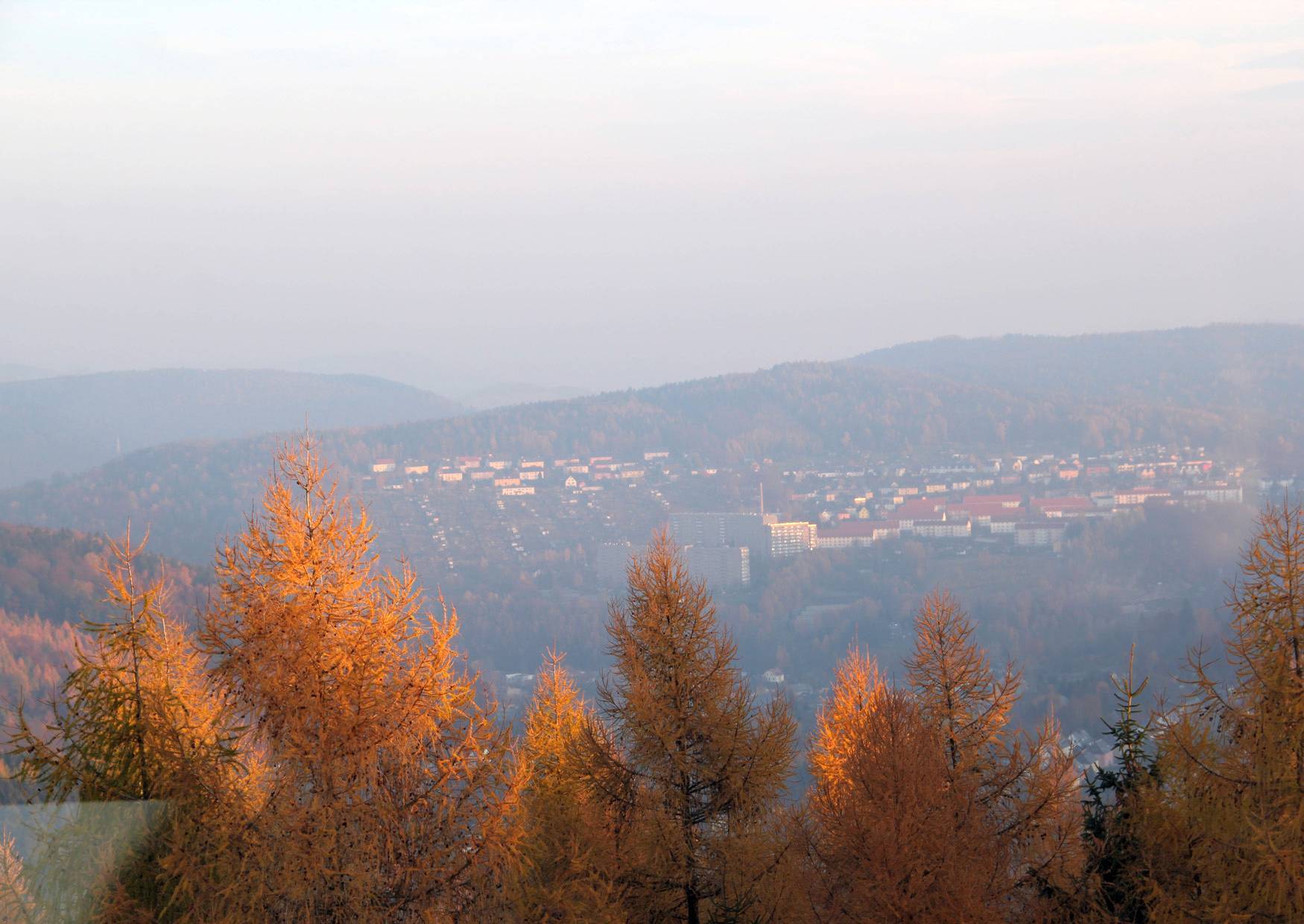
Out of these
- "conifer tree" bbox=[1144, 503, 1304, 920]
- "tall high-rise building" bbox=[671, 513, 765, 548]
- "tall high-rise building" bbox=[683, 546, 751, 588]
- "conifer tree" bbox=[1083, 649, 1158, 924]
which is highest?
"conifer tree" bbox=[1144, 503, 1304, 920]

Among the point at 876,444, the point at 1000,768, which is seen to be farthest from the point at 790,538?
the point at 1000,768

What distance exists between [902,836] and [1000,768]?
9.55 feet

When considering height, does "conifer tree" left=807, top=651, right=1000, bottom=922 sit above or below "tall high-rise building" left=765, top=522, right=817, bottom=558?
above

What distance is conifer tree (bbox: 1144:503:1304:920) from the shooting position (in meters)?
8.63

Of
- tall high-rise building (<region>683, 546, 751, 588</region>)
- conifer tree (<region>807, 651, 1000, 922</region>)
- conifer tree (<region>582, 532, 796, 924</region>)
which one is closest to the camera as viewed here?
conifer tree (<region>807, 651, 1000, 922</region>)

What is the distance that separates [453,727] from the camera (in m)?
8.70

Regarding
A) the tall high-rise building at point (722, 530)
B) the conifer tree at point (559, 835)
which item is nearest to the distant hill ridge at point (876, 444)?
the tall high-rise building at point (722, 530)

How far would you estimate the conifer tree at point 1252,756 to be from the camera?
8633 millimetres

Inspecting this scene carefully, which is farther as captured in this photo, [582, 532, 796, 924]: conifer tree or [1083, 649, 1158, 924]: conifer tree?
[1083, 649, 1158, 924]: conifer tree

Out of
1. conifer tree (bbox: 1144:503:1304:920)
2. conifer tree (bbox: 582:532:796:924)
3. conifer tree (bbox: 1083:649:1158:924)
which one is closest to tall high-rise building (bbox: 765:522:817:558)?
conifer tree (bbox: 1083:649:1158:924)

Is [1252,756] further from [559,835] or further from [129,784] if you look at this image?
[129,784]

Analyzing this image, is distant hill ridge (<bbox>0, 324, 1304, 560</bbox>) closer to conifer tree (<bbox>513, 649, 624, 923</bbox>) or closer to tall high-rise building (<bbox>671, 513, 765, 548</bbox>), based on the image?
tall high-rise building (<bbox>671, 513, 765, 548</bbox>)

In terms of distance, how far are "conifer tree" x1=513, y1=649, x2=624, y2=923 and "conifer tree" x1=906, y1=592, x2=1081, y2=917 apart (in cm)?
351

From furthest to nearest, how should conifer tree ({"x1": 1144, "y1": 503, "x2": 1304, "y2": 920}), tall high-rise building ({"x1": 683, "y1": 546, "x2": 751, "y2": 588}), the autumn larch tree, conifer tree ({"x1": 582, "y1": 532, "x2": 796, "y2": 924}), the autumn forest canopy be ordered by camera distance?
1. tall high-rise building ({"x1": 683, "y1": 546, "x2": 751, "y2": 588})
2. conifer tree ({"x1": 582, "y1": 532, "x2": 796, "y2": 924})
3. conifer tree ({"x1": 1144, "y1": 503, "x2": 1304, "y2": 920})
4. the autumn forest canopy
5. the autumn larch tree
